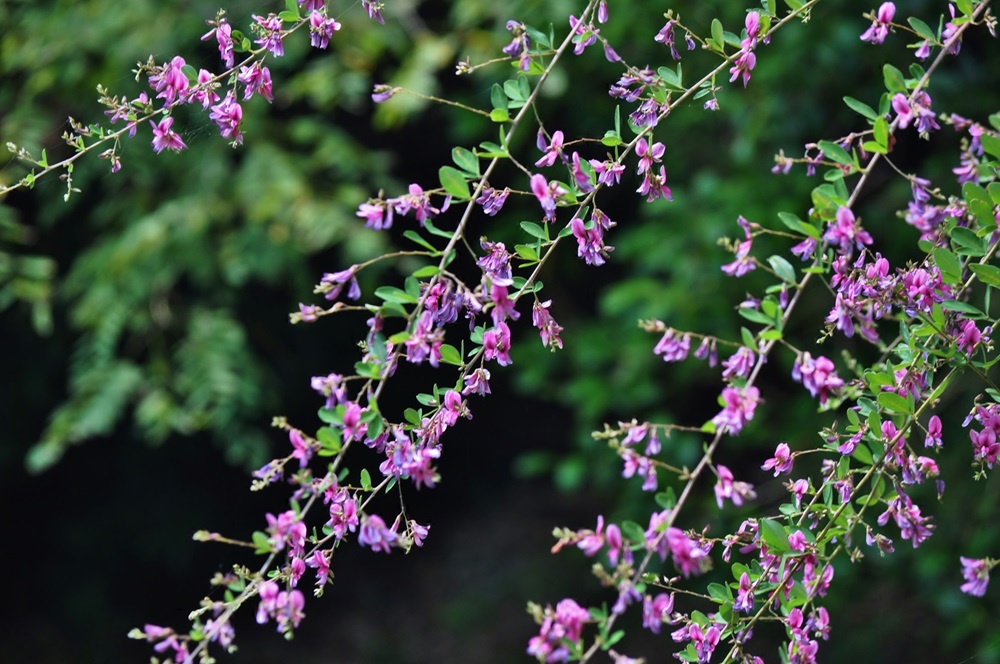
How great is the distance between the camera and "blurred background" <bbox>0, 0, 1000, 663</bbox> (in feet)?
7.75

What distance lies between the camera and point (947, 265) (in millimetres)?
856

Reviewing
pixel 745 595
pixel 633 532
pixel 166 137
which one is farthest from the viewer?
pixel 166 137

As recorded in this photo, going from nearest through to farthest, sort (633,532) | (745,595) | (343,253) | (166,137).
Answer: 1. (633,532)
2. (745,595)
3. (166,137)
4. (343,253)

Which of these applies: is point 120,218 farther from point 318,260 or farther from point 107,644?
point 107,644

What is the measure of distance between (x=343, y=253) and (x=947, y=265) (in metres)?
2.05

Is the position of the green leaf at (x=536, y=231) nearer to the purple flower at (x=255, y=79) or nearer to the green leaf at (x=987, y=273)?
the purple flower at (x=255, y=79)

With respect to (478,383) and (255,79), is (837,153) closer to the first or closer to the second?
(478,383)

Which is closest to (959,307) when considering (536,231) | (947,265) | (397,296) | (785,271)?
(947,265)

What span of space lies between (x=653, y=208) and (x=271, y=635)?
2.12 m

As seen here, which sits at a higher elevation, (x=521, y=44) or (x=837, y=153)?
(x=521, y=44)

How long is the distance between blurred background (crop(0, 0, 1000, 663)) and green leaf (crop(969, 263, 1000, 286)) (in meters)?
1.34

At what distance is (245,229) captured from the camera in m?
2.49

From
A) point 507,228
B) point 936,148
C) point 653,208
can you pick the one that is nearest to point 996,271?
point 653,208

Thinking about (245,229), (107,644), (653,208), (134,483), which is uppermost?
(245,229)
